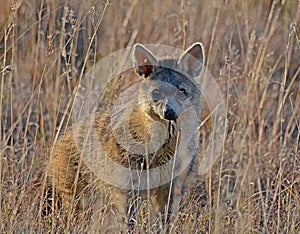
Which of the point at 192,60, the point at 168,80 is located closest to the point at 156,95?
the point at 168,80

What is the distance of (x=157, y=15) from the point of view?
7730 millimetres

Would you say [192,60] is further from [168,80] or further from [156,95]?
[156,95]

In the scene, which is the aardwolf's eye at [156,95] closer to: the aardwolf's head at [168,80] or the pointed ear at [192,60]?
the aardwolf's head at [168,80]

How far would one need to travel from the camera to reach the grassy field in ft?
13.7

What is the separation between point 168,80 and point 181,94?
5.3 inches

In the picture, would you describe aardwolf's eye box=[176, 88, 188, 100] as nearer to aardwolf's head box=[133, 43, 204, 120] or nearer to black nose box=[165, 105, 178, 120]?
aardwolf's head box=[133, 43, 204, 120]

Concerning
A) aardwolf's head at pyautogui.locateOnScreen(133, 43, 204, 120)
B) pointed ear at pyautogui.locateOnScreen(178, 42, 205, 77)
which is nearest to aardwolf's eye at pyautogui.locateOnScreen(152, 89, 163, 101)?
aardwolf's head at pyautogui.locateOnScreen(133, 43, 204, 120)

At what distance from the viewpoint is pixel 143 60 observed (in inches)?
189

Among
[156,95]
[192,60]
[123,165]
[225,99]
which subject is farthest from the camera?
[225,99]

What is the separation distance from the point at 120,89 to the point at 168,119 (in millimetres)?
1279

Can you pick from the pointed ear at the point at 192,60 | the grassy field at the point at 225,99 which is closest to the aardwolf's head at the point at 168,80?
the pointed ear at the point at 192,60

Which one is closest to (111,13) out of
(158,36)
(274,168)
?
(158,36)

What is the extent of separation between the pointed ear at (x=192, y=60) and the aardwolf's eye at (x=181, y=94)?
0.23 m

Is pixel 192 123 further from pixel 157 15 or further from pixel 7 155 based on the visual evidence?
pixel 157 15
